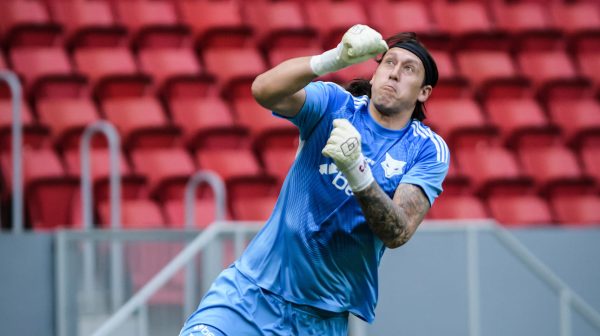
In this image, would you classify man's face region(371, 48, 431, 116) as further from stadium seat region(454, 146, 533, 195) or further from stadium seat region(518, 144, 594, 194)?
stadium seat region(518, 144, 594, 194)

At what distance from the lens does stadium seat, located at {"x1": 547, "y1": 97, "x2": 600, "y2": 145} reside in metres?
9.37

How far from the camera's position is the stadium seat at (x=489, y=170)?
28.4 ft

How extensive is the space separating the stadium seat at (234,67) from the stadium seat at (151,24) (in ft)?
0.94

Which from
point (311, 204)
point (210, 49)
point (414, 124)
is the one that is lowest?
point (311, 204)

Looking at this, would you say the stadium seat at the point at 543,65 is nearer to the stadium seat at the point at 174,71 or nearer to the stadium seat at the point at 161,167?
the stadium seat at the point at 174,71

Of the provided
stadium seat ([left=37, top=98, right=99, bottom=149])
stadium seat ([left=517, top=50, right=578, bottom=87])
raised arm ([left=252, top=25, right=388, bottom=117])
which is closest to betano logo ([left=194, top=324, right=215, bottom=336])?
raised arm ([left=252, top=25, right=388, bottom=117])

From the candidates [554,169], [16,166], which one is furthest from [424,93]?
[554,169]

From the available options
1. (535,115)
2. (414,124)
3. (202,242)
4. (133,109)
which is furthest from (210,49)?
(414,124)

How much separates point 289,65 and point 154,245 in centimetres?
264

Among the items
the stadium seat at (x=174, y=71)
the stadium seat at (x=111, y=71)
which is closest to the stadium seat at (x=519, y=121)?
the stadium seat at (x=174, y=71)

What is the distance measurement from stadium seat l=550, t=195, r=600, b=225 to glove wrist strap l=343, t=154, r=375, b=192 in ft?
19.9

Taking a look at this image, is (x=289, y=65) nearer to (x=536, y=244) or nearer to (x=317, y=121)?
(x=317, y=121)

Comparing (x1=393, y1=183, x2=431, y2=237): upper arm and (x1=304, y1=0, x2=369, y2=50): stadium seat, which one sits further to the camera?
(x1=304, y1=0, x2=369, y2=50): stadium seat

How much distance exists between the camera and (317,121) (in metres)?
3.50
